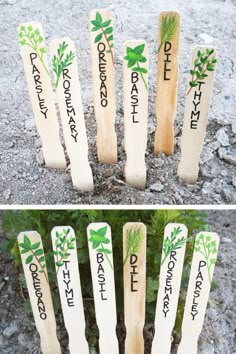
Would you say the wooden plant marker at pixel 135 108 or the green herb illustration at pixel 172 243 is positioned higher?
→ the wooden plant marker at pixel 135 108

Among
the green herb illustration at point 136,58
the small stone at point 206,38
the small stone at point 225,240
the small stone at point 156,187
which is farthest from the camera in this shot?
the small stone at point 206,38

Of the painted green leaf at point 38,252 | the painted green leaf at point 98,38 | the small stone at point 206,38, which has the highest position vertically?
the painted green leaf at point 98,38

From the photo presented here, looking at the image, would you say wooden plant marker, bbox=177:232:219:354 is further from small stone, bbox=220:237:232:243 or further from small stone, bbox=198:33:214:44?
small stone, bbox=198:33:214:44

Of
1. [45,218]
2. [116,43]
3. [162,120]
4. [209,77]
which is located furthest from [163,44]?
[116,43]

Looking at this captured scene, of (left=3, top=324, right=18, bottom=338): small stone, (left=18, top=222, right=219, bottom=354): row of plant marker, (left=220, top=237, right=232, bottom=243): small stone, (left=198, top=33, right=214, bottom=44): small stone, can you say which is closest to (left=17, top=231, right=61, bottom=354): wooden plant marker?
(left=18, top=222, right=219, bottom=354): row of plant marker

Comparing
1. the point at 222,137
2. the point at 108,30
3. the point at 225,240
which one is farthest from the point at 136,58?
the point at 225,240

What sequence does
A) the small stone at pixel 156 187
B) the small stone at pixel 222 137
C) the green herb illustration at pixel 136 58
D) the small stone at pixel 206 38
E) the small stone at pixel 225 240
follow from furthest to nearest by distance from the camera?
the small stone at pixel 206 38 < the small stone at pixel 225 240 < the small stone at pixel 222 137 < the small stone at pixel 156 187 < the green herb illustration at pixel 136 58

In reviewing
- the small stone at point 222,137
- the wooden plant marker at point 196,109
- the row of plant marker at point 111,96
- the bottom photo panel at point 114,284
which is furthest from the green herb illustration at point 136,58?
the small stone at point 222,137

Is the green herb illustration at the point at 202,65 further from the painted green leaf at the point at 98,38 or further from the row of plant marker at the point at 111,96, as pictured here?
the painted green leaf at the point at 98,38
